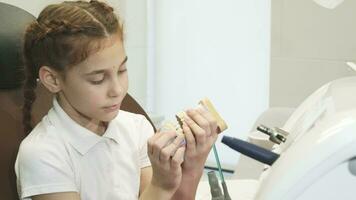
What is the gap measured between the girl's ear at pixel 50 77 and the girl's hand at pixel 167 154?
23cm

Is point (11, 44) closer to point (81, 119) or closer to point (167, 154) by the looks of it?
point (81, 119)

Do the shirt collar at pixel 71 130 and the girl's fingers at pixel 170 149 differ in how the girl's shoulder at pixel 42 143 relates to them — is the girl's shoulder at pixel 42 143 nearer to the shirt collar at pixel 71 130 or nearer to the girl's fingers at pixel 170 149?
the shirt collar at pixel 71 130

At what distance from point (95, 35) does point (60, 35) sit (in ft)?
0.21

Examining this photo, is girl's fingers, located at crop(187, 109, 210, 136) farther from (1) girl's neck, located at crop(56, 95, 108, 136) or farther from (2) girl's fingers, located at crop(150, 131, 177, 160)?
(1) girl's neck, located at crop(56, 95, 108, 136)

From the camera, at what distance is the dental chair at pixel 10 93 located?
0.88 metres

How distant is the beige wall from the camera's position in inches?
66.1

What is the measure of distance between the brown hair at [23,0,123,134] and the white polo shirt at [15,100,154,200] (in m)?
0.10

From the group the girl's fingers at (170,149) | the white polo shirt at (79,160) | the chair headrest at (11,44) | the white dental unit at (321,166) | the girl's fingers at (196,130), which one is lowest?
the white polo shirt at (79,160)

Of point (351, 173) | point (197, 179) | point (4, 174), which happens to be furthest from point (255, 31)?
point (351, 173)

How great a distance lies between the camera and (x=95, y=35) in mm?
858

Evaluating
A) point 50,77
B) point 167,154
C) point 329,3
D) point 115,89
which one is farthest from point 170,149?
point 329,3

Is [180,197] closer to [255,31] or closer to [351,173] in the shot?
[351,173]

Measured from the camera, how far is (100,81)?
851 mm

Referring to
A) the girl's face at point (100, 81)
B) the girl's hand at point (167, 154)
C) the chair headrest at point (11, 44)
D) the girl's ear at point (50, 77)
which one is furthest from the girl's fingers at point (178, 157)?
the chair headrest at point (11, 44)
